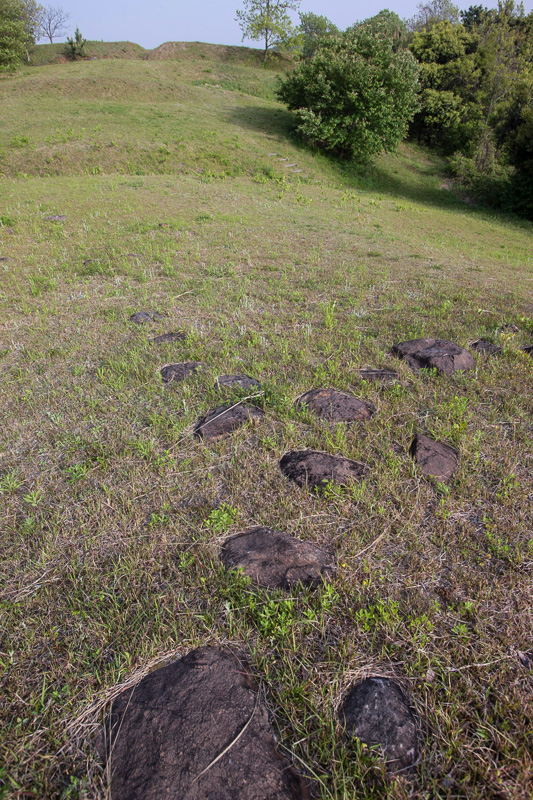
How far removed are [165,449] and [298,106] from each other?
29415 millimetres

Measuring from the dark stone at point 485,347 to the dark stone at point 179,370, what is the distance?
10.3 ft

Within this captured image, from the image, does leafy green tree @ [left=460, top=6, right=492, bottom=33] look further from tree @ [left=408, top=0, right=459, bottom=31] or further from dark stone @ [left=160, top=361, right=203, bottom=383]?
dark stone @ [left=160, top=361, right=203, bottom=383]

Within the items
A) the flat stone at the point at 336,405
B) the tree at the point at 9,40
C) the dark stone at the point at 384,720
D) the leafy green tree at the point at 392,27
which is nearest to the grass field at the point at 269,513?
the dark stone at the point at 384,720

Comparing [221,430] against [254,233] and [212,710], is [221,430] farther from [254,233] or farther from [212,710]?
[254,233]

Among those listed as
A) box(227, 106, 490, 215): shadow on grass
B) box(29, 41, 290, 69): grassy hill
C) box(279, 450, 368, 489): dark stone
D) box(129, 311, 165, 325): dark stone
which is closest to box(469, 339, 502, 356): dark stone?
box(279, 450, 368, 489): dark stone

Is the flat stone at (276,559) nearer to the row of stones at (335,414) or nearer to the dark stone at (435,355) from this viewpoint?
the row of stones at (335,414)

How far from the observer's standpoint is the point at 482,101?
28984 mm

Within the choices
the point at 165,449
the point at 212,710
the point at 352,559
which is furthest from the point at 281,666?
the point at 165,449

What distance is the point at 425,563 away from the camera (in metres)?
2.29

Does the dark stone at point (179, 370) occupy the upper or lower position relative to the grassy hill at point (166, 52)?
lower

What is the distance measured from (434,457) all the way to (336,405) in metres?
0.94

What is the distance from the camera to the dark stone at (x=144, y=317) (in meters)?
5.62

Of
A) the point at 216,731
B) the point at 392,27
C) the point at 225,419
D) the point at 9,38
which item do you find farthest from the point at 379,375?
the point at 392,27

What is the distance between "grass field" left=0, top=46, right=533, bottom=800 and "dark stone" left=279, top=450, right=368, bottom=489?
10 cm
